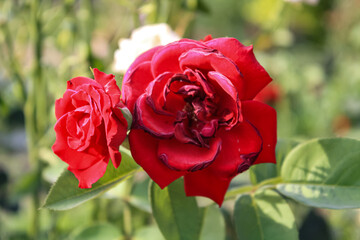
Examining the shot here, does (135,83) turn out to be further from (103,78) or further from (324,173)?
(324,173)

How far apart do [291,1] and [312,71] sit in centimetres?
64

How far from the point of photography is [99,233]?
523 millimetres

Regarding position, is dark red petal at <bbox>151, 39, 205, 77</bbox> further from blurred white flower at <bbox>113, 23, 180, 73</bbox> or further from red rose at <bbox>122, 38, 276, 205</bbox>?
blurred white flower at <bbox>113, 23, 180, 73</bbox>

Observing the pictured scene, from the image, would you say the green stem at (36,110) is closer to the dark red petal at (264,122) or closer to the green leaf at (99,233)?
the green leaf at (99,233)

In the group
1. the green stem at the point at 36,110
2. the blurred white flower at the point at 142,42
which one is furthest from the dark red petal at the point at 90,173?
the green stem at the point at 36,110

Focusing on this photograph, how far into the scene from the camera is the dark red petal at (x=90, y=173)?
12.1 inches

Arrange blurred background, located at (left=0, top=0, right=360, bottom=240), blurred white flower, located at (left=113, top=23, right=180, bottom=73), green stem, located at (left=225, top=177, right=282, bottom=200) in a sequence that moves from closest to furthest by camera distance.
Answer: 1. green stem, located at (left=225, top=177, right=282, bottom=200)
2. blurred white flower, located at (left=113, top=23, right=180, bottom=73)
3. blurred background, located at (left=0, top=0, right=360, bottom=240)

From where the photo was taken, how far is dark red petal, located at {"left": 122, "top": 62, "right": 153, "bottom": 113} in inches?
12.8

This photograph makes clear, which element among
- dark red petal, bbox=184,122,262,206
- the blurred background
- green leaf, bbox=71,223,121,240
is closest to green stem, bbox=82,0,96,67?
the blurred background

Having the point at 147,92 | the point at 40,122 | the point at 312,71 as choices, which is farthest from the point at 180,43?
the point at 312,71

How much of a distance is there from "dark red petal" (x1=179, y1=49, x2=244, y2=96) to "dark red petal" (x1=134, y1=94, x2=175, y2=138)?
0.04 m

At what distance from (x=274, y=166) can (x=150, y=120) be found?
197 millimetres

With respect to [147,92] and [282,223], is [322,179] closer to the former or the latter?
[282,223]

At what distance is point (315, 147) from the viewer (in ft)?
1.28
